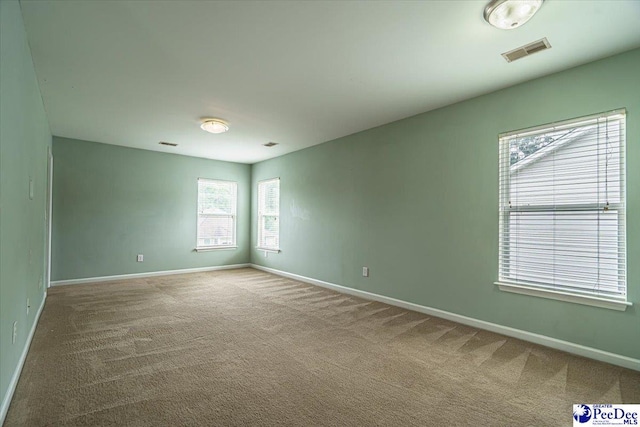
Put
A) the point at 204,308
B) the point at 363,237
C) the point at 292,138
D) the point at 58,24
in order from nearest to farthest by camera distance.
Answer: the point at 58,24
the point at 204,308
the point at 363,237
the point at 292,138

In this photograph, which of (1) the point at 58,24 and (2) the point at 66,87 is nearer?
(1) the point at 58,24

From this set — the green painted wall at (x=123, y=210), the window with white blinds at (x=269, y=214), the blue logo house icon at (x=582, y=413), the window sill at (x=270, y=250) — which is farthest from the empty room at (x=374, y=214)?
the window with white blinds at (x=269, y=214)

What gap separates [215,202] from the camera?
6.89 metres

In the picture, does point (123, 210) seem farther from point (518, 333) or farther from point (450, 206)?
point (518, 333)

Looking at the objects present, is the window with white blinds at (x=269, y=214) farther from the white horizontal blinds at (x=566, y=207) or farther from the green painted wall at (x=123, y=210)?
the white horizontal blinds at (x=566, y=207)

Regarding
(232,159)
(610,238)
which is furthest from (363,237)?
(232,159)

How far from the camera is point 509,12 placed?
1.99 meters

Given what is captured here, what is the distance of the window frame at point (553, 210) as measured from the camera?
2.48 m

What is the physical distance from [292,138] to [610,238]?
4105 millimetres

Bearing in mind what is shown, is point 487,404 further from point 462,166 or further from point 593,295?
point 462,166

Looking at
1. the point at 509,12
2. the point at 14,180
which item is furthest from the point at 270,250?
the point at 509,12

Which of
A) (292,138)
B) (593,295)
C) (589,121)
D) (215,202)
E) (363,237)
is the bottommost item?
(593,295)

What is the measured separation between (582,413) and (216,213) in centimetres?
649

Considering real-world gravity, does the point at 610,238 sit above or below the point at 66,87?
below
